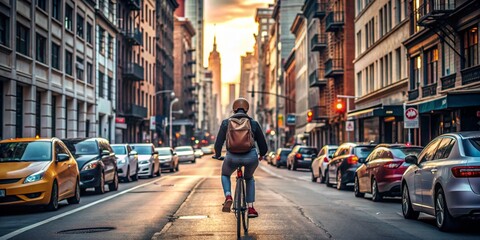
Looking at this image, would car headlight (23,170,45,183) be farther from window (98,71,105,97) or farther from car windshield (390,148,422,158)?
window (98,71,105,97)

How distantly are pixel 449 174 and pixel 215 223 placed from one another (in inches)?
152

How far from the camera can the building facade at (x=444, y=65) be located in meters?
28.9

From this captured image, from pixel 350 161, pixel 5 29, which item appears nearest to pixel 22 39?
pixel 5 29

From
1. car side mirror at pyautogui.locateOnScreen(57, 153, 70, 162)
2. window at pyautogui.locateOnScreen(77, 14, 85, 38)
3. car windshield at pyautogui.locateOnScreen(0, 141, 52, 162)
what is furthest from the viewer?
window at pyautogui.locateOnScreen(77, 14, 85, 38)

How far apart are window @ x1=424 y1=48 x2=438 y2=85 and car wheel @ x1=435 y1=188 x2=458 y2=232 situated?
23.2 m

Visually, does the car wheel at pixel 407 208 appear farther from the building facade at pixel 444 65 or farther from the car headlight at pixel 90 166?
the building facade at pixel 444 65

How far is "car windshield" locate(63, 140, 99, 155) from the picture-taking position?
23.4 metres

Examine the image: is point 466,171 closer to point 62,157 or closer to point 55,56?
point 62,157

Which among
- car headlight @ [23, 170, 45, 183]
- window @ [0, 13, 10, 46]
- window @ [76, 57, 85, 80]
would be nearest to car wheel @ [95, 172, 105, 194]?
car headlight @ [23, 170, 45, 183]

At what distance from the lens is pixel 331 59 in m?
62.3

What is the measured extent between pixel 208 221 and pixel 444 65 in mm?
22244

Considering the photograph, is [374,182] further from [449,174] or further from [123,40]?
[123,40]

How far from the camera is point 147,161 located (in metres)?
36.1

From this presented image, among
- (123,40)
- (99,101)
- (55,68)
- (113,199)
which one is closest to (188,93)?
(123,40)
